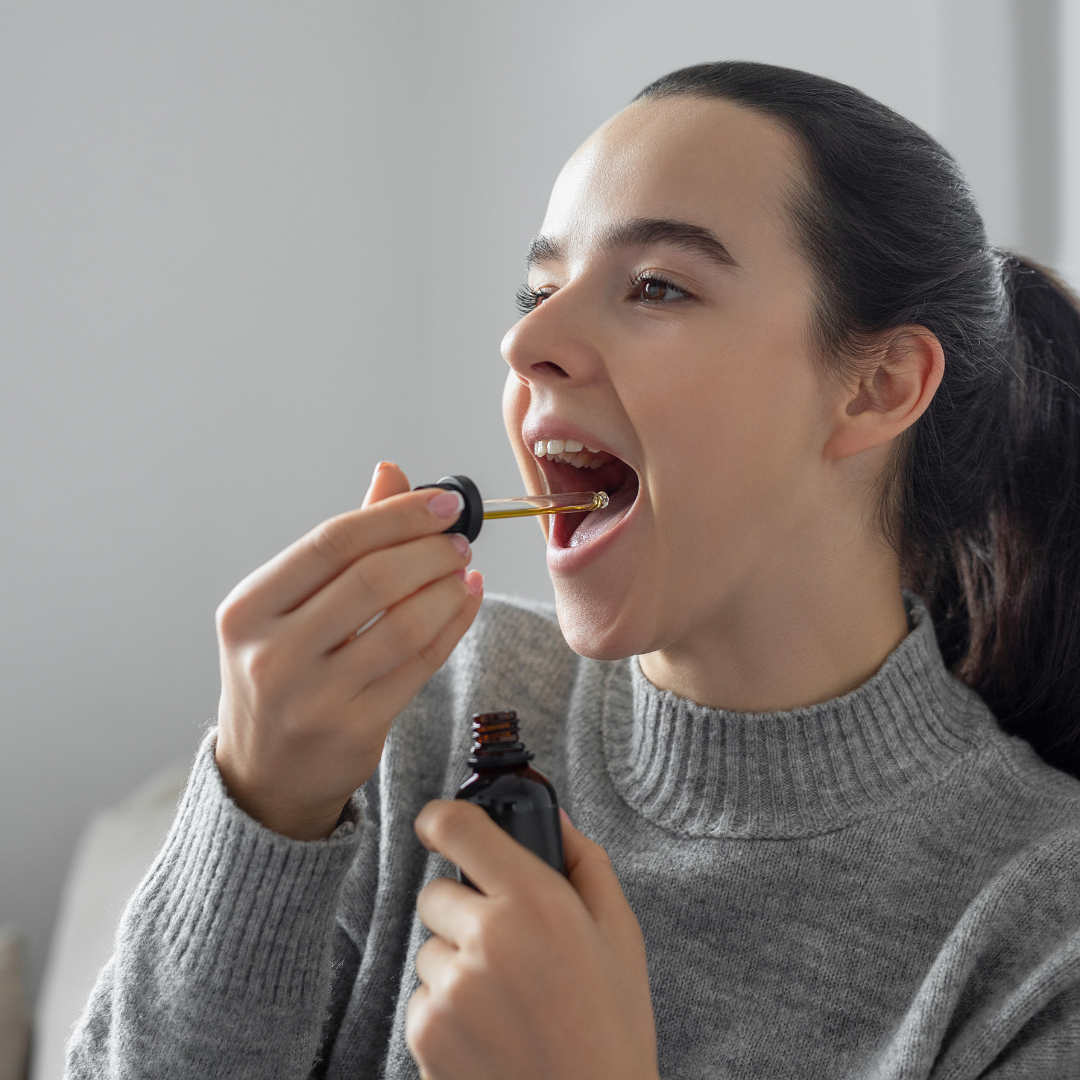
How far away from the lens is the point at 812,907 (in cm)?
93

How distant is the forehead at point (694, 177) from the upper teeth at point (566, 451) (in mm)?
168

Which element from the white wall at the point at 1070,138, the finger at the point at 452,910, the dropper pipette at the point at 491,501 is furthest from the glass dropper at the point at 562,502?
the white wall at the point at 1070,138

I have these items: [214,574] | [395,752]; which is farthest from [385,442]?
[395,752]

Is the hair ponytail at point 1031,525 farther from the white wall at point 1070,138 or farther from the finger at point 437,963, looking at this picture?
the finger at point 437,963

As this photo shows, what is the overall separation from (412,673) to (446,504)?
12 cm

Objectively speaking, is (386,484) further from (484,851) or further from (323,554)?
(484,851)

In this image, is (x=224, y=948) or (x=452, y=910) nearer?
(x=452, y=910)

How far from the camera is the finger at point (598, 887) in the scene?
67 centimetres

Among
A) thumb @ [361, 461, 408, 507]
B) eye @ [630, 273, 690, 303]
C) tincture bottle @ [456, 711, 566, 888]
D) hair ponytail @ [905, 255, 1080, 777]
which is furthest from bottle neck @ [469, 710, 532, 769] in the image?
hair ponytail @ [905, 255, 1080, 777]

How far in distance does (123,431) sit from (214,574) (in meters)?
0.33

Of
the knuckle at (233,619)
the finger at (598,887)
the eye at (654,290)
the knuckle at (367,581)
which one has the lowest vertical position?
the finger at (598,887)

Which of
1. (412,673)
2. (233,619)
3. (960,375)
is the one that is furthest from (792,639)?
(233,619)

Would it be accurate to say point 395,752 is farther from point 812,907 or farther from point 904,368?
point 904,368

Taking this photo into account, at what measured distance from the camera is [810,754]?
98 cm
